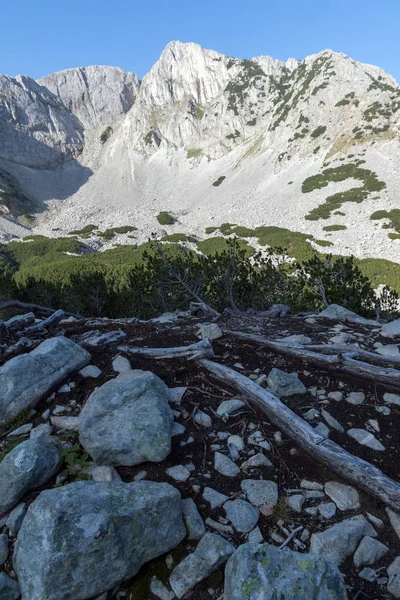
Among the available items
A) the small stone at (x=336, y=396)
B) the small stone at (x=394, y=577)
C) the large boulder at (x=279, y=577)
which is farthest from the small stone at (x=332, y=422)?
the large boulder at (x=279, y=577)

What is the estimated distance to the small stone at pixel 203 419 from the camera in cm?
406

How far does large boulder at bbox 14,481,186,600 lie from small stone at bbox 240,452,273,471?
0.94m

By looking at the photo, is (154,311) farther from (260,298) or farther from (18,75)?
(18,75)

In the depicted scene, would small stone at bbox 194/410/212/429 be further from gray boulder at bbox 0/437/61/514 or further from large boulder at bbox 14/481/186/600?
gray boulder at bbox 0/437/61/514

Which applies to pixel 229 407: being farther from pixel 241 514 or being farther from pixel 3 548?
pixel 3 548

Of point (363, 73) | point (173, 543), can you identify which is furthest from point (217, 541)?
point (363, 73)

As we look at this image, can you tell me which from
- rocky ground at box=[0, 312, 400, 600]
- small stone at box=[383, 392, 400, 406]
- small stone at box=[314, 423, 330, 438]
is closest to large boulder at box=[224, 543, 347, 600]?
rocky ground at box=[0, 312, 400, 600]

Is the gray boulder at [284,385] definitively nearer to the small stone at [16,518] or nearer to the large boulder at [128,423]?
the large boulder at [128,423]

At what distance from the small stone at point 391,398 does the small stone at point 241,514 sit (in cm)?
254

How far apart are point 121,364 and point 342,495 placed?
11.5ft

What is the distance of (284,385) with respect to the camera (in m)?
4.66

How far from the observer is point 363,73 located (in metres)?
82.0

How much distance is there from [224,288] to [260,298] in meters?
1.77

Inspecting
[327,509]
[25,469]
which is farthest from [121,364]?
[327,509]
